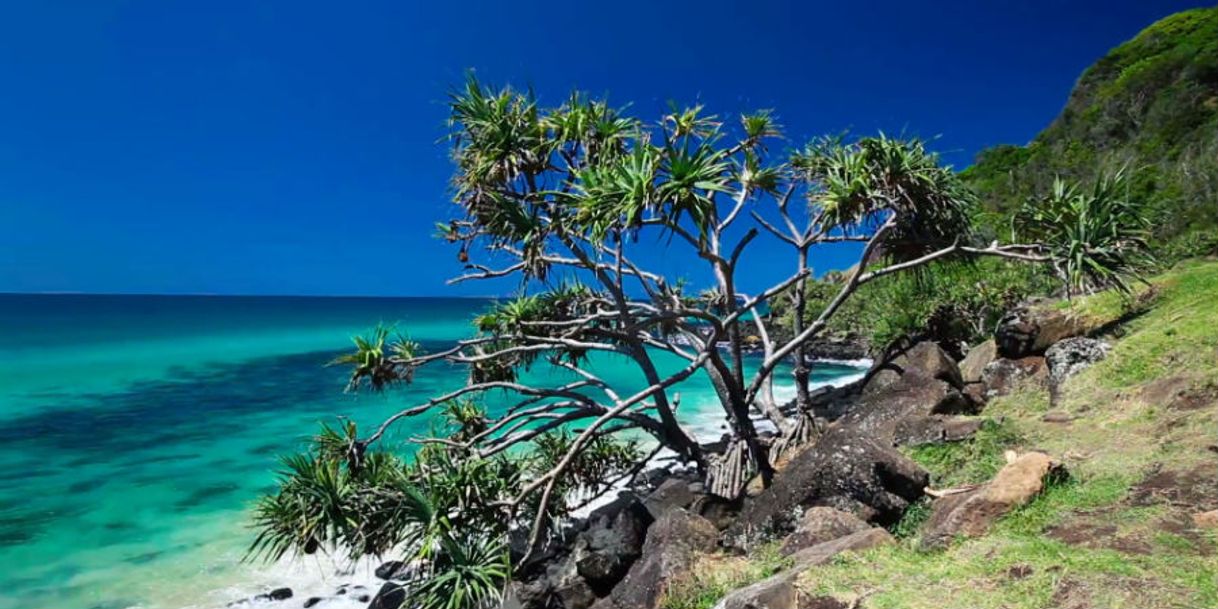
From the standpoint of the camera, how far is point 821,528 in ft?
20.4

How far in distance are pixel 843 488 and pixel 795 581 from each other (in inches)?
94.9

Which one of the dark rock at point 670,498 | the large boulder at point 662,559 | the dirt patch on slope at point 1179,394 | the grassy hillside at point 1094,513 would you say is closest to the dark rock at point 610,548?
the large boulder at point 662,559

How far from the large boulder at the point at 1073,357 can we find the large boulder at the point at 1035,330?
102 cm

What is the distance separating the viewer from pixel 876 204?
29.7ft

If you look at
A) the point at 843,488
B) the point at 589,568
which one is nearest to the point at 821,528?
the point at 843,488

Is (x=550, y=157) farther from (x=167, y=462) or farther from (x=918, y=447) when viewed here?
(x=167, y=462)

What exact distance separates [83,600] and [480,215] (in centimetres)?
855

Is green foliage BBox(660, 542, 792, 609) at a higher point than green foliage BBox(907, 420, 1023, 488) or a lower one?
lower

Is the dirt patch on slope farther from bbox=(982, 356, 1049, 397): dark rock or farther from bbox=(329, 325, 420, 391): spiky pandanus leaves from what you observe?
bbox=(329, 325, 420, 391): spiky pandanus leaves

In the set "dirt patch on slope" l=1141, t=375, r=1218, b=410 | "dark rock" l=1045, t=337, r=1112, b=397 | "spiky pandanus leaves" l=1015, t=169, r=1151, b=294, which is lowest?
"dirt patch on slope" l=1141, t=375, r=1218, b=410

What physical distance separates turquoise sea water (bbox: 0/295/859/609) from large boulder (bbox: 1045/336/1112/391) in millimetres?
9646

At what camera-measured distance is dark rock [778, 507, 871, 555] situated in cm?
611

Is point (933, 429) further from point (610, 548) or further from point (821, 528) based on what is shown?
point (610, 548)

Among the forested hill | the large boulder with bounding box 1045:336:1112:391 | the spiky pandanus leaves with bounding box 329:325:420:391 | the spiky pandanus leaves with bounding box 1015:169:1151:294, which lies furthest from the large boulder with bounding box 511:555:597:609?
the forested hill
